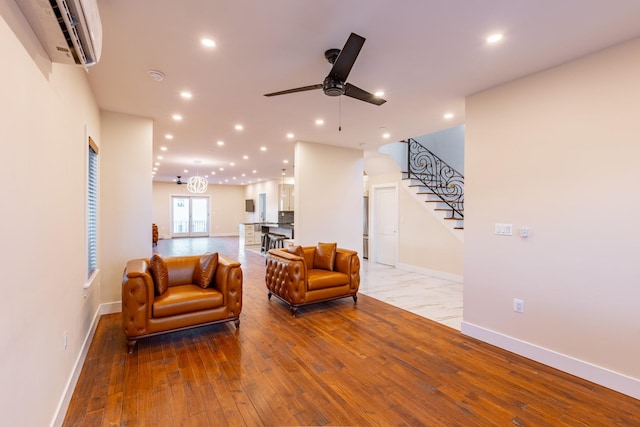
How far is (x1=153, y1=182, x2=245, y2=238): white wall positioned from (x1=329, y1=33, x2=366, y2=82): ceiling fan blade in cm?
1384

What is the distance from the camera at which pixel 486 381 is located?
2.50 meters

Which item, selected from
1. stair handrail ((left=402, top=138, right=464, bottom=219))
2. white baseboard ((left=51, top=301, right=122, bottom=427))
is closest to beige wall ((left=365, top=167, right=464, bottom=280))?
stair handrail ((left=402, top=138, right=464, bottom=219))

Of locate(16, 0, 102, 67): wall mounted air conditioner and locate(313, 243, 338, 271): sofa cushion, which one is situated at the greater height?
locate(16, 0, 102, 67): wall mounted air conditioner

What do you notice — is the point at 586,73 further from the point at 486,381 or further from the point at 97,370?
the point at 97,370

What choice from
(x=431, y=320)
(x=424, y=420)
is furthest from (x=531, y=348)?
(x=424, y=420)

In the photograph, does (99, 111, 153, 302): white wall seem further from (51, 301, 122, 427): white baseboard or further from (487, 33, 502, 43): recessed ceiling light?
(487, 33, 502, 43): recessed ceiling light

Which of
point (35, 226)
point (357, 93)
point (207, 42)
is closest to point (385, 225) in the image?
point (357, 93)

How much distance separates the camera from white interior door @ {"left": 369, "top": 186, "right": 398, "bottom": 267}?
7.38 metres

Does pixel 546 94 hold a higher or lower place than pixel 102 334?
higher

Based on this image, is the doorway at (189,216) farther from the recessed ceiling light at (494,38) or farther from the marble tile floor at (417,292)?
the recessed ceiling light at (494,38)

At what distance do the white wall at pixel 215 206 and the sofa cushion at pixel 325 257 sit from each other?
38.8 feet

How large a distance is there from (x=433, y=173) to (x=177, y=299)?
6.71 meters

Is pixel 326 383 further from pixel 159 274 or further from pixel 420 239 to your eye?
pixel 420 239

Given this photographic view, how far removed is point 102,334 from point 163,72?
122 inches
